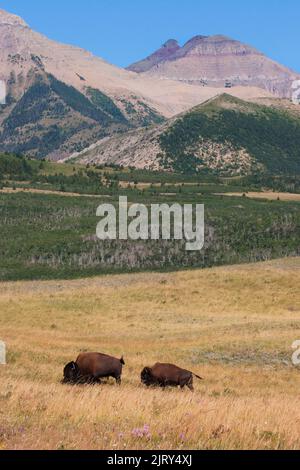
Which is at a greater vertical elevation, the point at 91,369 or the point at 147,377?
the point at 91,369

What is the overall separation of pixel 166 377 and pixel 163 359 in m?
9.84

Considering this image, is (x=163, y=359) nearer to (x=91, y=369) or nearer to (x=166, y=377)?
(x=166, y=377)

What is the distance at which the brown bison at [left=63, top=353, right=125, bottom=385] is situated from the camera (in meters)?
21.7

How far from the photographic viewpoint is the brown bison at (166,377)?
2233 centimetres

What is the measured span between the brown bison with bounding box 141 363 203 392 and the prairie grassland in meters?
0.70

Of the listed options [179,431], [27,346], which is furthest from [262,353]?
[179,431]

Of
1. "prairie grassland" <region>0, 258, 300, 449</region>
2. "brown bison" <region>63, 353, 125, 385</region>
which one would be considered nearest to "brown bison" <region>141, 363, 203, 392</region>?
"prairie grassland" <region>0, 258, 300, 449</region>

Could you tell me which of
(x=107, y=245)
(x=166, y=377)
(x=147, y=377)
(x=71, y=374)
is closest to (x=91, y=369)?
(x=71, y=374)

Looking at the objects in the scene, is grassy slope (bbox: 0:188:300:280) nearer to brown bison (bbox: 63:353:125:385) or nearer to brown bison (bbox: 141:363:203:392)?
brown bison (bbox: 63:353:125:385)

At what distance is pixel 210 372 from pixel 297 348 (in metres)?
8.37

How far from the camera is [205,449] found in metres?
11.4

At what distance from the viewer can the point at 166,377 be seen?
22.4 meters

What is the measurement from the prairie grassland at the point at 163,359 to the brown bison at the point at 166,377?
27.5 inches
